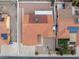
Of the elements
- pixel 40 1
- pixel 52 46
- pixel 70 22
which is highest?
pixel 40 1

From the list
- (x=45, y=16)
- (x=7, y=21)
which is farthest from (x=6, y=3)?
(x=45, y=16)

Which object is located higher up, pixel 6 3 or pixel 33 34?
pixel 6 3

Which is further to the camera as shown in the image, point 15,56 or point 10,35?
point 10,35

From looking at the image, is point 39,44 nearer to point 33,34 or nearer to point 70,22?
point 33,34

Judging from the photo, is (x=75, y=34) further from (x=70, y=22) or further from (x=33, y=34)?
(x=33, y=34)

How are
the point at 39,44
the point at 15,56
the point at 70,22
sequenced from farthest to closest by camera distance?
1. the point at 70,22
2. the point at 39,44
3. the point at 15,56

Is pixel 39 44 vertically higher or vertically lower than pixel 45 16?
lower

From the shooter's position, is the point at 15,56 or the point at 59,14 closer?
the point at 15,56

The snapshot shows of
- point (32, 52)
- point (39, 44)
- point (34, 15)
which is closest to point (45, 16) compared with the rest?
point (34, 15)

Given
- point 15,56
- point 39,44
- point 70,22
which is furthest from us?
point 70,22
